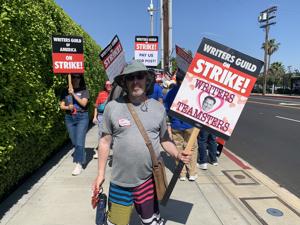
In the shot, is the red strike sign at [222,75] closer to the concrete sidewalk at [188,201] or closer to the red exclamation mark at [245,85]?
the red exclamation mark at [245,85]

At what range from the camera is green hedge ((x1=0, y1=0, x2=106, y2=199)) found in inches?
161

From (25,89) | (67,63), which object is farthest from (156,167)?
(67,63)

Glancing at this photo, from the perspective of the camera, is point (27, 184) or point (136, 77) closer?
point (136, 77)

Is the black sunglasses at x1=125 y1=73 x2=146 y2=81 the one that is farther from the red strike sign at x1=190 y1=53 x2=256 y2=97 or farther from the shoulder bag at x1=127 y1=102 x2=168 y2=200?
the red strike sign at x1=190 y1=53 x2=256 y2=97

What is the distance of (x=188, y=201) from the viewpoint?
4867 millimetres

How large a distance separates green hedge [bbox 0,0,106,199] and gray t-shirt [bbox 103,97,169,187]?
1.67 m

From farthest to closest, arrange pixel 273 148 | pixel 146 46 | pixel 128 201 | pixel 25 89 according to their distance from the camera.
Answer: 1. pixel 146 46
2. pixel 273 148
3. pixel 25 89
4. pixel 128 201

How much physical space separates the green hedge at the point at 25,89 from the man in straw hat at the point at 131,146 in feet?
5.36

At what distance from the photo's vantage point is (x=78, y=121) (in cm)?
613

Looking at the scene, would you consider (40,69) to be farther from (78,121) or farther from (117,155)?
(117,155)

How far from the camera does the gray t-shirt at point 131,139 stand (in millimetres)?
2873

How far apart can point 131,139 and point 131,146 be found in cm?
6

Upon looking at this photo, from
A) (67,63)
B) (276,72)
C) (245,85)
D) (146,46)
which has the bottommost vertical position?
(276,72)

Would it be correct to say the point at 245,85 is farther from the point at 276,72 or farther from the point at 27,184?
the point at 276,72
